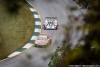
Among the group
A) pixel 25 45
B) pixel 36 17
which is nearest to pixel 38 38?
pixel 25 45

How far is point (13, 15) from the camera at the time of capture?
1.14 metres

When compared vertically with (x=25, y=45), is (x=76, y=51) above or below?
above

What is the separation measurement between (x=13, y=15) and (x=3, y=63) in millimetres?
11936

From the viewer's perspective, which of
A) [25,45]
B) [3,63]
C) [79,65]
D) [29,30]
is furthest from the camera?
[29,30]

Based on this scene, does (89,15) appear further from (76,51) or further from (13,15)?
(13,15)

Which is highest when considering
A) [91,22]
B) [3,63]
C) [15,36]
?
[91,22]

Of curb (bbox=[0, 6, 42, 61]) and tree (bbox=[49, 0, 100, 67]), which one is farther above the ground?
tree (bbox=[49, 0, 100, 67])

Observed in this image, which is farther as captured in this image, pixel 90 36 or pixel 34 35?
pixel 34 35

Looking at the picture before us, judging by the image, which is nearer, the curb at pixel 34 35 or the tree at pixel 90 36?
the tree at pixel 90 36

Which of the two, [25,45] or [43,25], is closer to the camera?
[25,45]

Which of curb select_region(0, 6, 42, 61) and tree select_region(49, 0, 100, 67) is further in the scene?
curb select_region(0, 6, 42, 61)

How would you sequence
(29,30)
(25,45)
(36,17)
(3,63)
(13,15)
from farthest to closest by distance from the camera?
1. (36,17)
2. (29,30)
3. (25,45)
4. (3,63)
5. (13,15)

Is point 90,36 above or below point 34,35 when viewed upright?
above

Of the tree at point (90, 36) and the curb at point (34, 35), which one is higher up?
the tree at point (90, 36)
